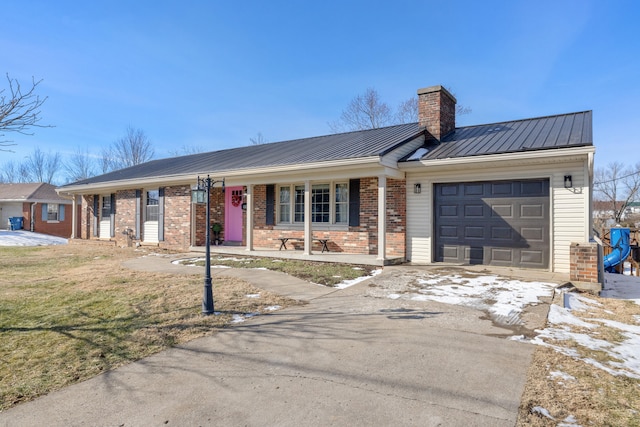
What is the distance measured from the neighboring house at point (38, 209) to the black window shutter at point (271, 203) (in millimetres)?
23344

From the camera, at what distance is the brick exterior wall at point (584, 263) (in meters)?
6.93

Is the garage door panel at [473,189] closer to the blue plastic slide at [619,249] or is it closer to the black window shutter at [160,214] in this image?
the blue plastic slide at [619,249]

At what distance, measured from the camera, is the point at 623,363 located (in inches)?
136

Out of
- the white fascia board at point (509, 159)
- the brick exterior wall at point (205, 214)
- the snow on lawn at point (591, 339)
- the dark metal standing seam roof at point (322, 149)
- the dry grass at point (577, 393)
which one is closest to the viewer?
the dry grass at point (577, 393)

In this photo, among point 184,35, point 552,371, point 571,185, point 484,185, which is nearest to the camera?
point 552,371

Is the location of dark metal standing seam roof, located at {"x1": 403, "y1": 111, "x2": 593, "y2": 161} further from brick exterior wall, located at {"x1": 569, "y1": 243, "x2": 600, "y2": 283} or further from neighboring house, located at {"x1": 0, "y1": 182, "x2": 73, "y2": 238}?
neighboring house, located at {"x1": 0, "y1": 182, "x2": 73, "y2": 238}

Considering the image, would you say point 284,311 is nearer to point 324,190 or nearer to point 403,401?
point 403,401

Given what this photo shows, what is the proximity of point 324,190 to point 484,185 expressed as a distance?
4.80 meters

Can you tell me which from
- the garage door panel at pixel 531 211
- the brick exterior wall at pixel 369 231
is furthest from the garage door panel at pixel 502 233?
the brick exterior wall at pixel 369 231

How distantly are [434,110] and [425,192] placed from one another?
2907mm

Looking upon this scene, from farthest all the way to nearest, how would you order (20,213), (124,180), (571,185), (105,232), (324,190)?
(20,213) < (105,232) < (124,180) < (324,190) < (571,185)

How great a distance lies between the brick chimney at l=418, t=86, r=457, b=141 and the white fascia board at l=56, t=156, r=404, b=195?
228 cm

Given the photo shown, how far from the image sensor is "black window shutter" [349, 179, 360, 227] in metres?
10.9

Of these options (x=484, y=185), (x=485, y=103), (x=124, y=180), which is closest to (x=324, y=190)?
(x=484, y=185)
